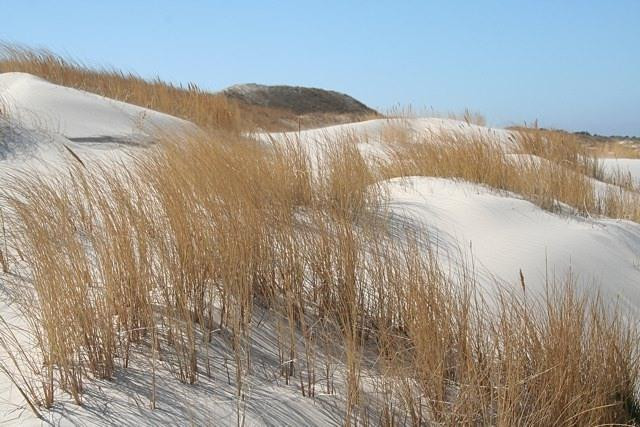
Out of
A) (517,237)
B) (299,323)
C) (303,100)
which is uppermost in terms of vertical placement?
(303,100)

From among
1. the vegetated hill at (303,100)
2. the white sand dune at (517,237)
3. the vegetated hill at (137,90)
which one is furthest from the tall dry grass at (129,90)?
the vegetated hill at (303,100)

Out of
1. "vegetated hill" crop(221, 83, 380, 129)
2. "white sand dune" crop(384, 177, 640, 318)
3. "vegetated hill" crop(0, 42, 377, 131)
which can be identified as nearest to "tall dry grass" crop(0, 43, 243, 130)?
"vegetated hill" crop(0, 42, 377, 131)

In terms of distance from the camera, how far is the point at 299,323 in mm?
2564

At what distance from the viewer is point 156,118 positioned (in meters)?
7.64

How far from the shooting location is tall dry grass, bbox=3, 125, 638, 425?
1978 millimetres

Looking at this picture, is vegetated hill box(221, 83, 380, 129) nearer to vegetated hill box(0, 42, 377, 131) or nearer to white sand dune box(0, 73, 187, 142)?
vegetated hill box(0, 42, 377, 131)

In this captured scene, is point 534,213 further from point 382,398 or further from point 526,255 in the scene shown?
point 382,398

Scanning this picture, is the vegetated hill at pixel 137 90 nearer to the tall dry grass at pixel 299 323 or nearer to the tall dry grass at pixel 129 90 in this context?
the tall dry grass at pixel 129 90

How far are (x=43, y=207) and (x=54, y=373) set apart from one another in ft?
4.33

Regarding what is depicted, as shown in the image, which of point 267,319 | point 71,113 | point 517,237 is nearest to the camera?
point 267,319

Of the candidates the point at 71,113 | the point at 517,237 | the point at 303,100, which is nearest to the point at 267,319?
the point at 517,237

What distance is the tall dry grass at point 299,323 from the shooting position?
198cm

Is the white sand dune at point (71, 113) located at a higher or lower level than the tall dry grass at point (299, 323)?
higher

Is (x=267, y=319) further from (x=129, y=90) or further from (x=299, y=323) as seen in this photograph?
(x=129, y=90)
